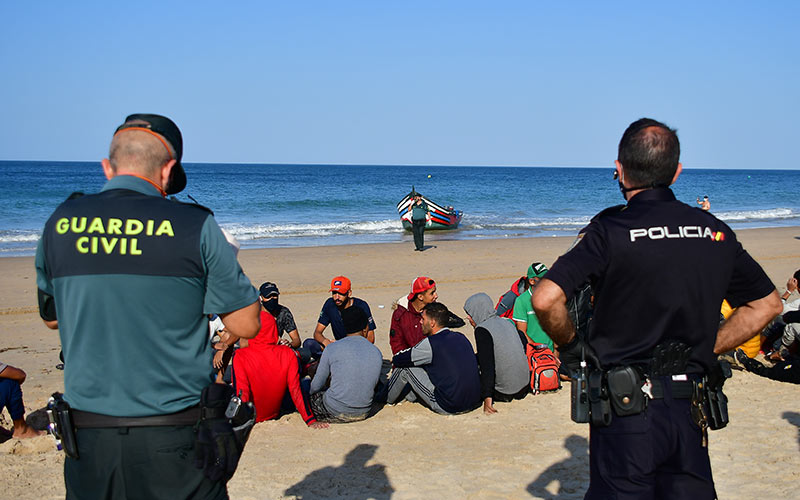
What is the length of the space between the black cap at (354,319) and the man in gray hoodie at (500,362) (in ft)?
4.30

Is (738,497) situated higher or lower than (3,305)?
higher

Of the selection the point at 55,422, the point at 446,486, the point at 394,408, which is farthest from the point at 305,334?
the point at 55,422

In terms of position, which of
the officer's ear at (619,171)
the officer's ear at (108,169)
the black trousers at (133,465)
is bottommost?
the black trousers at (133,465)

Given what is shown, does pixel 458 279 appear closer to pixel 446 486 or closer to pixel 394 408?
pixel 394 408

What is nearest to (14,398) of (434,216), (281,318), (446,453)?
(281,318)

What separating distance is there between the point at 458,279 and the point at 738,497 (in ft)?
32.1

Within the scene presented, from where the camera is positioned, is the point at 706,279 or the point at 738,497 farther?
the point at 738,497

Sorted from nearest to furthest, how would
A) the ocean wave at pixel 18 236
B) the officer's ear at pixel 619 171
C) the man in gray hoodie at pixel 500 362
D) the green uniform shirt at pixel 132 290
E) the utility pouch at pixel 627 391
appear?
the green uniform shirt at pixel 132 290, the utility pouch at pixel 627 391, the officer's ear at pixel 619 171, the man in gray hoodie at pixel 500 362, the ocean wave at pixel 18 236

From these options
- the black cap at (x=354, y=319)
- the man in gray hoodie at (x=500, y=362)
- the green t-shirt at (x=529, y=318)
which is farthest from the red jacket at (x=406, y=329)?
the green t-shirt at (x=529, y=318)

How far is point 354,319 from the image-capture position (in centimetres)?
734

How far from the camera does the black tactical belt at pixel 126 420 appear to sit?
240cm

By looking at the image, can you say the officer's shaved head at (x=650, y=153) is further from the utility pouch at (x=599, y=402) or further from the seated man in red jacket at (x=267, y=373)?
the seated man in red jacket at (x=267, y=373)

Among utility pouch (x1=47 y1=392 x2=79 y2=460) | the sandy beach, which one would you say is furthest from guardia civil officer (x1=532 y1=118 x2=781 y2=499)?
utility pouch (x1=47 y1=392 x2=79 y2=460)

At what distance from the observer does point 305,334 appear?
9.62 metres
